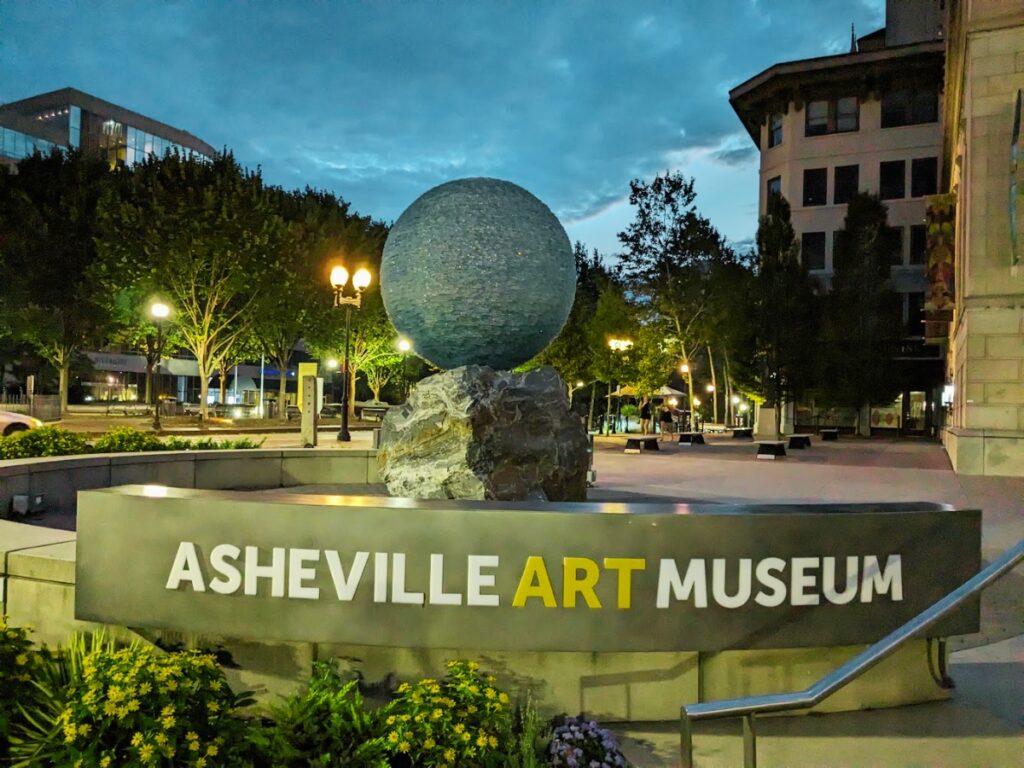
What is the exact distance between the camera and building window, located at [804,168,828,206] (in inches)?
1797

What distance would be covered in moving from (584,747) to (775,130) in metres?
49.6

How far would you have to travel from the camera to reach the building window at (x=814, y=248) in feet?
150

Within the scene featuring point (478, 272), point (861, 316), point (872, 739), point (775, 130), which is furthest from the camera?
point (775, 130)

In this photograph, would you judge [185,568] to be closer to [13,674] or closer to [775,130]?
[13,674]

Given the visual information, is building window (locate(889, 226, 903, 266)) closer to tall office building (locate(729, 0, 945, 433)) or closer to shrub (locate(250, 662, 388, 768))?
tall office building (locate(729, 0, 945, 433))

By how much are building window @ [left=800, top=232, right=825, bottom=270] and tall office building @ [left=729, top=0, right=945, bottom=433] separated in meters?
0.06

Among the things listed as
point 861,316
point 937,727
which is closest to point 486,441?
point 937,727

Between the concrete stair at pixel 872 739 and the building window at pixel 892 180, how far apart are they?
44.1 m

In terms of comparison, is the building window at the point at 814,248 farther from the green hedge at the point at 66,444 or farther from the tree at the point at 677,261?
the green hedge at the point at 66,444

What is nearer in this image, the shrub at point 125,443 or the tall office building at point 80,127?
the shrub at point 125,443

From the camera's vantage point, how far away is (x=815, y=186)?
45969mm

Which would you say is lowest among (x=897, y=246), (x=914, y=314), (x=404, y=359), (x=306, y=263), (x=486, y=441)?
(x=486, y=441)

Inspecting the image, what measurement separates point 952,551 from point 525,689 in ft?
8.64

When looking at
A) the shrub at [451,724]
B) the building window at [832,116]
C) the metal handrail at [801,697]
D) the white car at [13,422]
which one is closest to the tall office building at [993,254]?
the metal handrail at [801,697]
